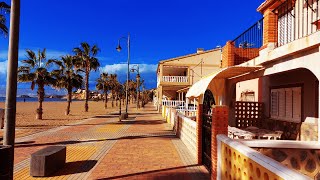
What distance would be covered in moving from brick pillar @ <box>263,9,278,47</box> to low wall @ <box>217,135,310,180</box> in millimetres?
5302

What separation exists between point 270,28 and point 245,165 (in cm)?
716

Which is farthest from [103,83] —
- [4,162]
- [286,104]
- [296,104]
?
[4,162]

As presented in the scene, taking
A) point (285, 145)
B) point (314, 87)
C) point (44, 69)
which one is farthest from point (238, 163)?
point (44, 69)

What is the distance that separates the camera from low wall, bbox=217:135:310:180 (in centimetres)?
298

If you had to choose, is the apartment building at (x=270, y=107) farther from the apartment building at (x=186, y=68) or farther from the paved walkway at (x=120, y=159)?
the apartment building at (x=186, y=68)

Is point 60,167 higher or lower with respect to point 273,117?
lower

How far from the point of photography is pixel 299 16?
10.3m

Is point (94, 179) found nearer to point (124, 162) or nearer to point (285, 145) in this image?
point (124, 162)

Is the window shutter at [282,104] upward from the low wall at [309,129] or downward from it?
upward

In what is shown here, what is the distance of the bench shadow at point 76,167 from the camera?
7734mm

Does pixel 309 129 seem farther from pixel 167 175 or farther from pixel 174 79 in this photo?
pixel 174 79

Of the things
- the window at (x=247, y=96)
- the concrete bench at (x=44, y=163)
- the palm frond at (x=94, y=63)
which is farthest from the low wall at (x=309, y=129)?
the palm frond at (x=94, y=63)

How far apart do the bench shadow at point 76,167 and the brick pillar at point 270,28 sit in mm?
6796

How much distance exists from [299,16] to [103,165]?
27.5ft
